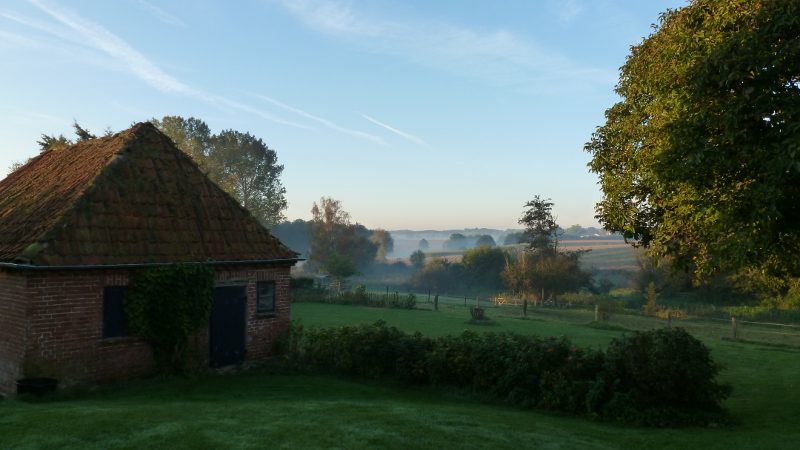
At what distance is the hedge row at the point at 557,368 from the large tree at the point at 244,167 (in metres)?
45.2

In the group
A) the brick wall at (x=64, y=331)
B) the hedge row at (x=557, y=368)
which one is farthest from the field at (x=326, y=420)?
the brick wall at (x=64, y=331)

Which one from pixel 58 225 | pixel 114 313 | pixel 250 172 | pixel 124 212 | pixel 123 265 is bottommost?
pixel 114 313

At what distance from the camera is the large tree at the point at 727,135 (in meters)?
10.6

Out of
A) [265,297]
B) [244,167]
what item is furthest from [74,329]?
[244,167]

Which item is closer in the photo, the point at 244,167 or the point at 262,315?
the point at 262,315

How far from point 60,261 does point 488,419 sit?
33.3 feet

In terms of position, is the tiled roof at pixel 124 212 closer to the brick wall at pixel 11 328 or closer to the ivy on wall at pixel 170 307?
the ivy on wall at pixel 170 307

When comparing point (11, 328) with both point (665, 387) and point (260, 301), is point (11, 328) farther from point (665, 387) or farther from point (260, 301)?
point (665, 387)

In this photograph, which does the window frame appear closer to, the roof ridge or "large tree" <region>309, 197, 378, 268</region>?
the roof ridge

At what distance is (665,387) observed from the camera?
39.4ft

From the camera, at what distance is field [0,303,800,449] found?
888 cm

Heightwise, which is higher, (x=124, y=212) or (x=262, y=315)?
(x=124, y=212)

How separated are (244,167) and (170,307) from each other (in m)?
50.0

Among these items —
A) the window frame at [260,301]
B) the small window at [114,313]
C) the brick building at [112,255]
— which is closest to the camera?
the brick building at [112,255]
